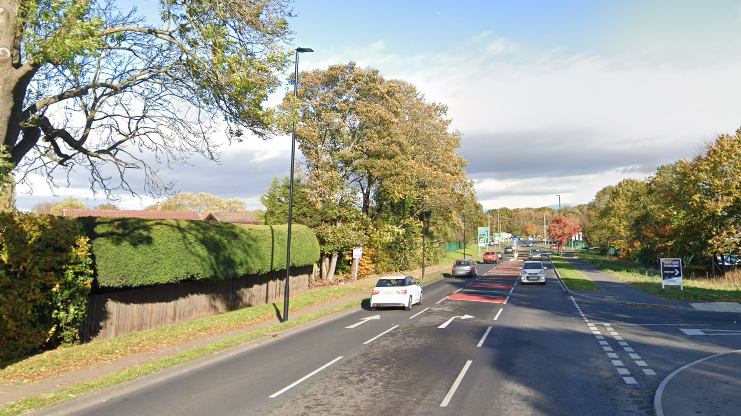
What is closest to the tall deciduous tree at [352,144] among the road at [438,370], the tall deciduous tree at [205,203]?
the road at [438,370]

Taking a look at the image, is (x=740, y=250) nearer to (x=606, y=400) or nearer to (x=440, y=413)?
(x=606, y=400)

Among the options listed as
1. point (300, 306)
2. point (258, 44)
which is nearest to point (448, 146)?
point (300, 306)

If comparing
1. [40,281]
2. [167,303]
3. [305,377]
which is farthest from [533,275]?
[40,281]

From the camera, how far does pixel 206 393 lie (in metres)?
8.80

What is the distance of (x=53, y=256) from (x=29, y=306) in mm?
1389

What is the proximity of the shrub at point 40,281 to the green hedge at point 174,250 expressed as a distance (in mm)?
1043

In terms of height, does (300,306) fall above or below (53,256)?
below

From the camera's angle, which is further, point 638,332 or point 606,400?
point 638,332

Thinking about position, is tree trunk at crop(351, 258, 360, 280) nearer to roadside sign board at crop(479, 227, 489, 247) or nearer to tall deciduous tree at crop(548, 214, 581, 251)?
roadside sign board at crop(479, 227, 489, 247)

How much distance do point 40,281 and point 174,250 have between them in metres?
5.93

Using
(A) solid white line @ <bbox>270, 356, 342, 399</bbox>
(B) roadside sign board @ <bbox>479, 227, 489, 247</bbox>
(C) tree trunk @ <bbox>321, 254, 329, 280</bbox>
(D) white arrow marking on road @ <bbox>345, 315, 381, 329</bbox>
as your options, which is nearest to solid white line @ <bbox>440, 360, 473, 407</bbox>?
(A) solid white line @ <bbox>270, 356, 342, 399</bbox>

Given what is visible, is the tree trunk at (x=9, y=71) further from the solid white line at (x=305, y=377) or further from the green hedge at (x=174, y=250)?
the solid white line at (x=305, y=377)

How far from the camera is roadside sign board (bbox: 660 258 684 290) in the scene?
25547mm

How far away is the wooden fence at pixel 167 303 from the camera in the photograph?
48.9ft
